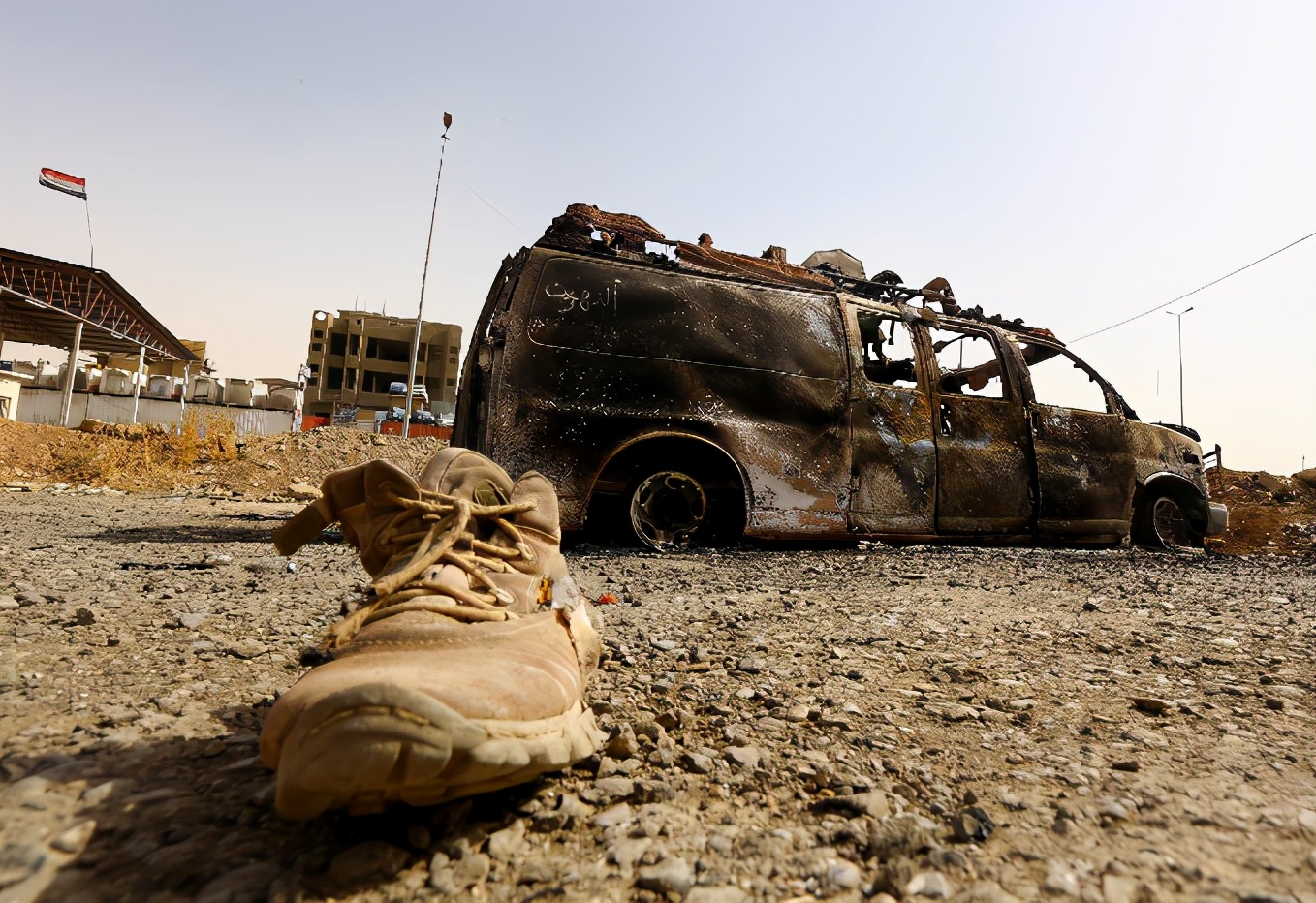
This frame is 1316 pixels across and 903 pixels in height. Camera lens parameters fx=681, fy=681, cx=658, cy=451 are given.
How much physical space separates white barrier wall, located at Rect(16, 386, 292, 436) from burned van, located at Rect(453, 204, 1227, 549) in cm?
2845

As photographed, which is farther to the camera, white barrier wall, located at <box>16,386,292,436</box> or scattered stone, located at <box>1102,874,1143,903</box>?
white barrier wall, located at <box>16,386,292,436</box>

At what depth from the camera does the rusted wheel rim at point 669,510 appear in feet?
16.3

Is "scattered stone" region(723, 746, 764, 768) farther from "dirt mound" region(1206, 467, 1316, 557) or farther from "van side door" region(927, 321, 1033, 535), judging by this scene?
"dirt mound" region(1206, 467, 1316, 557)

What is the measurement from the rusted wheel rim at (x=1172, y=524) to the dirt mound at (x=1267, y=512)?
1743mm

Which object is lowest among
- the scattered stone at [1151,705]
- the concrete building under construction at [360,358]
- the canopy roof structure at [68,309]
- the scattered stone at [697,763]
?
the scattered stone at [697,763]

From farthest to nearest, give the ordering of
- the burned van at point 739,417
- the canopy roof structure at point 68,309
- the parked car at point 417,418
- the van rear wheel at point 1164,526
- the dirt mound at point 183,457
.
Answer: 1. the parked car at point 417,418
2. the canopy roof structure at point 68,309
3. the dirt mound at point 183,457
4. the van rear wheel at point 1164,526
5. the burned van at point 739,417

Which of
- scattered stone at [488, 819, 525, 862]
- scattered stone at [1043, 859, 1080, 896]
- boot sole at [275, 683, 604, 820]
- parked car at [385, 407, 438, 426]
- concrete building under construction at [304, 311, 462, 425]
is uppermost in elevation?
concrete building under construction at [304, 311, 462, 425]

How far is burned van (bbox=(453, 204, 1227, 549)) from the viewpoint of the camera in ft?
15.5

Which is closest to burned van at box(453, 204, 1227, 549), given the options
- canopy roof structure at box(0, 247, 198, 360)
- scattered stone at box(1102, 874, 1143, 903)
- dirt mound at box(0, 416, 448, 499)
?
scattered stone at box(1102, 874, 1143, 903)

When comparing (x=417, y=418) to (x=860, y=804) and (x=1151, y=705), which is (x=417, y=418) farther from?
(x=860, y=804)

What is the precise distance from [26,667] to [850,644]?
2469 mm

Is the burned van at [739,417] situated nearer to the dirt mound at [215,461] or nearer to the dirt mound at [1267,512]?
the dirt mound at [1267,512]

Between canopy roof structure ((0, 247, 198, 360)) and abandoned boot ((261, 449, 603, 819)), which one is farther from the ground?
canopy roof structure ((0, 247, 198, 360))

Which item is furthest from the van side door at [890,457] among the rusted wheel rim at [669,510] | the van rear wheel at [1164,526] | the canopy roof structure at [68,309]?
the canopy roof structure at [68,309]
